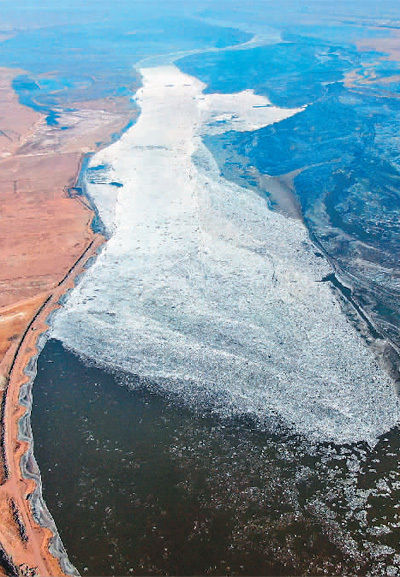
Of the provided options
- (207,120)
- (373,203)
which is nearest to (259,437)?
(373,203)

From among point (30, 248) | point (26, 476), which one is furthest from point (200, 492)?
point (30, 248)

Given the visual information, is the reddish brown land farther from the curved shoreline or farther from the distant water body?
the distant water body

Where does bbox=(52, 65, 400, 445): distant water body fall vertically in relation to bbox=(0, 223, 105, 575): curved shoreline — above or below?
above

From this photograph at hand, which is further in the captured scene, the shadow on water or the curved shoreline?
the shadow on water

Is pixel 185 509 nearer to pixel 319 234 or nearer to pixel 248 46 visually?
pixel 319 234

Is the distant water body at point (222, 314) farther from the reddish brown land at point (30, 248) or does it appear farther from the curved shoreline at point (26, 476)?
the curved shoreline at point (26, 476)

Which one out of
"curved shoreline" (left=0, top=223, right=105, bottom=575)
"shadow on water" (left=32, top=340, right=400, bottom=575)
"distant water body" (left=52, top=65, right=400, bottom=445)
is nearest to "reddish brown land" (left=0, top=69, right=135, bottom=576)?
"curved shoreline" (left=0, top=223, right=105, bottom=575)

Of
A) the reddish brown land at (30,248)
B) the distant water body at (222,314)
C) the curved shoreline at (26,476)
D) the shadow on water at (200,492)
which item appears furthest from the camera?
the distant water body at (222,314)

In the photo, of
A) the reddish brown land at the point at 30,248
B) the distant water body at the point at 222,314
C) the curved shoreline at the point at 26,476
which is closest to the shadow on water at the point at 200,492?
the curved shoreline at the point at 26,476
